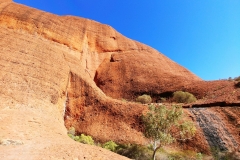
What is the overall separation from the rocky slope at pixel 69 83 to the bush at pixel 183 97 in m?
1.63

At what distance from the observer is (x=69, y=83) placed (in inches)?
998

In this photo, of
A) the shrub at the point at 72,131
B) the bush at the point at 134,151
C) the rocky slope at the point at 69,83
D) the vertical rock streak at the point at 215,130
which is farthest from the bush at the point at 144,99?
the shrub at the point at 72,131

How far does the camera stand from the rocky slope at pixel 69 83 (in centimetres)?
1318

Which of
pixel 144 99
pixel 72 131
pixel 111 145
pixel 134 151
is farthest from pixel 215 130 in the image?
pixel 144 99

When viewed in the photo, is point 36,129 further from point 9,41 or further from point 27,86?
point 9,41

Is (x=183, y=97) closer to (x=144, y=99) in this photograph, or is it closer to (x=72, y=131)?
(x=144, y=99)

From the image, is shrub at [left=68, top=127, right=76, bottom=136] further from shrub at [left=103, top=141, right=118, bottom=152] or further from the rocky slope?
shrub at [left=103, top=141, right=118, bottom=152]

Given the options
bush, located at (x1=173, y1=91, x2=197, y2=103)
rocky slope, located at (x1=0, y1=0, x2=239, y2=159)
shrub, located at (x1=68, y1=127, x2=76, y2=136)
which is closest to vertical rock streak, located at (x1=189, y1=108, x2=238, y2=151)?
rocky slope, located at (x1=0, y1=0, x2=239, y2=159)

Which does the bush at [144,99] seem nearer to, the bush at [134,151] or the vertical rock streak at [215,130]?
the vertical rock streak at [215,130]

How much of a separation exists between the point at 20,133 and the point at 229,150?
16.2 m

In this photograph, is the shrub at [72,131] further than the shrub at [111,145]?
Yes

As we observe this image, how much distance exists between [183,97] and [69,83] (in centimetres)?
1586

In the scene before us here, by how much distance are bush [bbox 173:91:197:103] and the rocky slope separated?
1627 millimetres

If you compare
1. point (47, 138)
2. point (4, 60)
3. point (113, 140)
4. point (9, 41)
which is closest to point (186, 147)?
point (113, 140)
